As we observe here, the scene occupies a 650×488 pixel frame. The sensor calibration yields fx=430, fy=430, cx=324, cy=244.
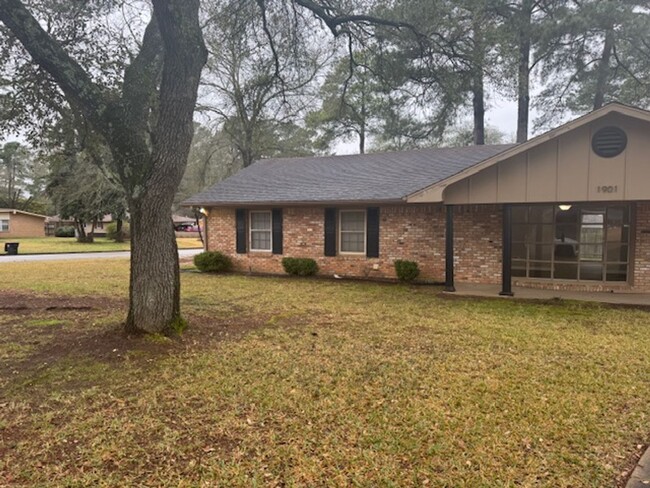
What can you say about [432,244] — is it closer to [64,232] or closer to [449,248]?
[449,248]

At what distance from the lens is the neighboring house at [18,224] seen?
4031 centimetres

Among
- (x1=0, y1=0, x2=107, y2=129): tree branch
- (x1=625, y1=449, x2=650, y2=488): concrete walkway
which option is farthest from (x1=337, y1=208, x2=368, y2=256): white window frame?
(x1=625, y1=449, x2=650, y2=488): concrete walkway

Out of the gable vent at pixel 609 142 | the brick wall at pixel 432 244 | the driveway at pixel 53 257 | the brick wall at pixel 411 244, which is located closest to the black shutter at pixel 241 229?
the brick wall at pixel 411 244

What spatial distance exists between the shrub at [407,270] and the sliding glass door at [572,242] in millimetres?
2576

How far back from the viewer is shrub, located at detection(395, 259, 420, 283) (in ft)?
38.5

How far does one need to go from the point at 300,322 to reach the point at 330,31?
583cm

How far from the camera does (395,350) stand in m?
5.81

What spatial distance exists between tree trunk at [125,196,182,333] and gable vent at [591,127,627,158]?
8068mm

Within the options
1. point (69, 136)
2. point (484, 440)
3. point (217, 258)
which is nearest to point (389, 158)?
point (217, 258)

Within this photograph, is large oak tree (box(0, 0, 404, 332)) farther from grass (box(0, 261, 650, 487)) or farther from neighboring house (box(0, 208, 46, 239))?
neighboring house (box(0, 208, 46, 239))

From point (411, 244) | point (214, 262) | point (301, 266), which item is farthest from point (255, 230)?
point (411, 244)

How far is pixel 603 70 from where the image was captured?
17.2 metres

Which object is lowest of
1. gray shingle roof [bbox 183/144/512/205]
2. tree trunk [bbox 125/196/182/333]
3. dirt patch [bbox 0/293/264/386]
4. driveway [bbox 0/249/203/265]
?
dirt patch [bbox 0/293/264/386]

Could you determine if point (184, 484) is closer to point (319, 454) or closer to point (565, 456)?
point (319, 454)
